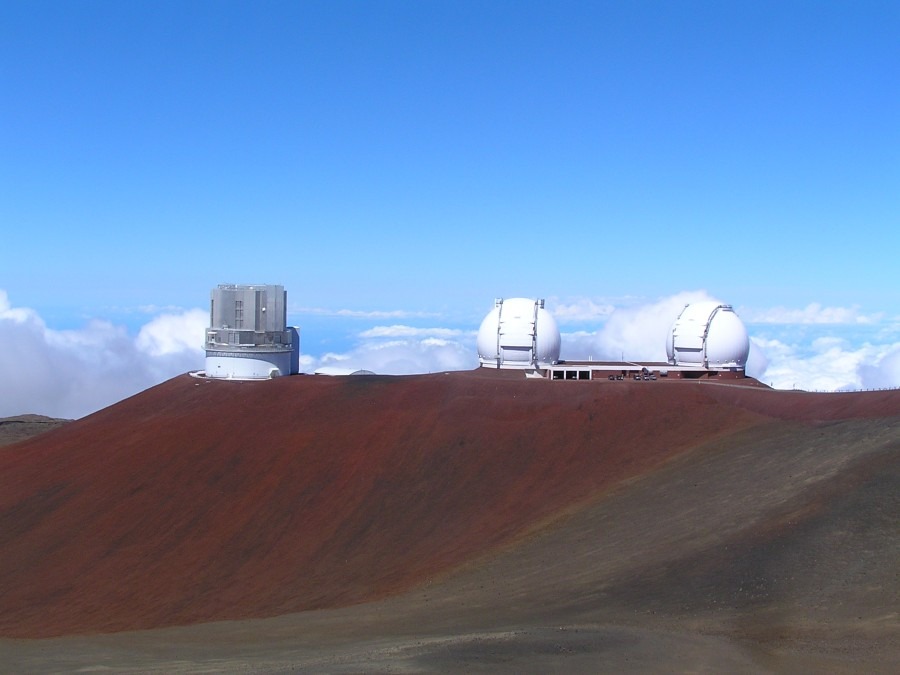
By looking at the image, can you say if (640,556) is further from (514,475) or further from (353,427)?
(353,427)

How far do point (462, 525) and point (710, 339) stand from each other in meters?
17.6

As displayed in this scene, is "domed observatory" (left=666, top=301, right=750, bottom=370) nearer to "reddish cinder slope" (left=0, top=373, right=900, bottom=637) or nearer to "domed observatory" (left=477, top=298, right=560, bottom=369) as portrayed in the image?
"domed observatory" (left=477, top=298, right=560, bottom=369)

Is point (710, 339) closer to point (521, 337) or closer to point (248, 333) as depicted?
point (521, 337)

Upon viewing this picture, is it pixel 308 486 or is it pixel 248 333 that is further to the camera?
pixel 248 333

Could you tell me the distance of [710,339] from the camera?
40.1 m

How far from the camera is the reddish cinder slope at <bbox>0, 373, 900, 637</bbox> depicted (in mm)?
26500

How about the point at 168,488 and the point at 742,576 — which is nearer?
the point at 742,576

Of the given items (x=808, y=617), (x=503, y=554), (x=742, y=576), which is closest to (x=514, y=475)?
(x=503, y=554)

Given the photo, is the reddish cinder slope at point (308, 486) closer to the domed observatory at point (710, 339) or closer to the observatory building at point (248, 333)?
the observatory building at point (248, 333)

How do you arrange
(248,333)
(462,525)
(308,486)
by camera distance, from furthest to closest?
(248,333) → (308,486) → (462,525)

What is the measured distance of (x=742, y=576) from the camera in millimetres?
18578

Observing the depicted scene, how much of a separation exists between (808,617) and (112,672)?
12.9 metres

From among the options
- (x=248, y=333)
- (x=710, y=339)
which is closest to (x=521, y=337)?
(x=710, y=339)

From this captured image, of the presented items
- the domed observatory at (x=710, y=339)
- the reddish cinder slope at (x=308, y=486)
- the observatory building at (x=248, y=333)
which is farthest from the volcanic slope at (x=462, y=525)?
the domed observatory at (x=710, y=339)
